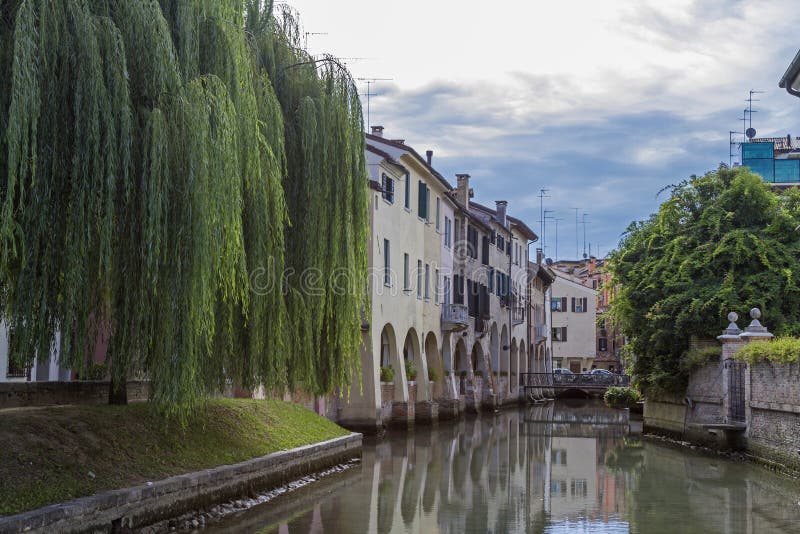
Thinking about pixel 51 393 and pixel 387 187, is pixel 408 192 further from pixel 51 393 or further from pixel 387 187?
pixel 51 393

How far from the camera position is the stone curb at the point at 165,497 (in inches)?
394

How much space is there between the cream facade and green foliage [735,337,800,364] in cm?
5830

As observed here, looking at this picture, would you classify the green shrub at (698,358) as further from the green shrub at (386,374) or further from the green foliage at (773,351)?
the green shrub at (386,374)

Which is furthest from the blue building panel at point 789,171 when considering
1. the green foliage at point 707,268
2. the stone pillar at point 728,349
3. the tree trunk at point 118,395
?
the tree trunk at point 118,395

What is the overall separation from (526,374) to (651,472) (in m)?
38.4

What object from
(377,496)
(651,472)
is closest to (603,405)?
(651,472)

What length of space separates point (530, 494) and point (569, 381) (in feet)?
136

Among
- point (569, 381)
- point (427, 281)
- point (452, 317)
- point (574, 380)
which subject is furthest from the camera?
point (574, 380)

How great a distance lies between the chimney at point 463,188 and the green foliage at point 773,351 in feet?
84.7

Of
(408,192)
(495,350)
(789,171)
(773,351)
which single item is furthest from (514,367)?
(773,351)

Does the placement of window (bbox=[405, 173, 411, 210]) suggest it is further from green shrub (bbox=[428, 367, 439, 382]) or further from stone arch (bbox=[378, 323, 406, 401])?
green shrub (bbox=[428, 367, 439, 382])

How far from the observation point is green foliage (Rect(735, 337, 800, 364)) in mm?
20391

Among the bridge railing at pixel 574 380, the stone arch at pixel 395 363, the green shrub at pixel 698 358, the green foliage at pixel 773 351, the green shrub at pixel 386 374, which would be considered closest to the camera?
the green foliage at pixel 773 351

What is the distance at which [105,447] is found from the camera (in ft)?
42.4
